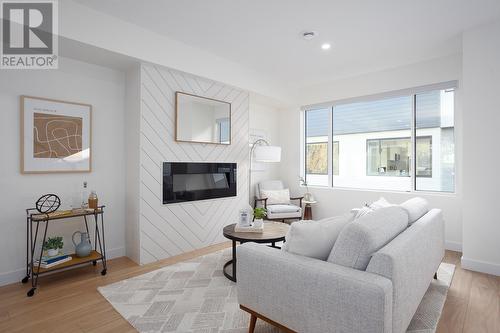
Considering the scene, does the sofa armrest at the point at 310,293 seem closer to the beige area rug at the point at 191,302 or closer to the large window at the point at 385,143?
the beige area rug at the point at 191,302

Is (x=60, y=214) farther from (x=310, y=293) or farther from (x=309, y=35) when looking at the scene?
(x=309, y=35)

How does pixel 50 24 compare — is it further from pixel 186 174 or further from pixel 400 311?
pixel 400 311

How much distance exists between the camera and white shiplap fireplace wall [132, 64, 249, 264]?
329 centimetres

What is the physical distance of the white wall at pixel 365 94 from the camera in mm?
3740

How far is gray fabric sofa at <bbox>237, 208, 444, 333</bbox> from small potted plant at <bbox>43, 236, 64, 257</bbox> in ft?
6.79

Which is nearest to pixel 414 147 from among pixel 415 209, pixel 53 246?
pixel 415 209

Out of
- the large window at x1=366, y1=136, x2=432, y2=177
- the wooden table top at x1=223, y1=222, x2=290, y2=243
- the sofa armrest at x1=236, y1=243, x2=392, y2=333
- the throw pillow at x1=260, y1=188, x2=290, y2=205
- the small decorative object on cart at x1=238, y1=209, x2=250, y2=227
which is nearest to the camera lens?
the sofa armrest at x1=236, y1=243, x2=392, y2=333

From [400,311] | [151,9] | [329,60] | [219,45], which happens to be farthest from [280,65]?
[400,311]

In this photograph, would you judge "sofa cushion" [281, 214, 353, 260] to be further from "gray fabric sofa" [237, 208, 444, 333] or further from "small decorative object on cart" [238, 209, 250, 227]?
"small decorative object on cart" [238, 209, 250, 227]

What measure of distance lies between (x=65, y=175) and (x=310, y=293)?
9.55 ft

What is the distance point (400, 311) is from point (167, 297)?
6.11 ft

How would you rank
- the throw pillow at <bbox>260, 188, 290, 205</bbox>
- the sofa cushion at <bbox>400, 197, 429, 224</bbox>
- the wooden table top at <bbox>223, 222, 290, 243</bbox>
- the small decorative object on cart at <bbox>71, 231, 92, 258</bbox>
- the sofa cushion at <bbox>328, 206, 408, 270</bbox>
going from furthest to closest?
the throw pillow at <bbox>260, 188, 290, 205</bbox> → the small decorative object on cart at <bbox>71, 231, 92, 258</bbox> → the wooden table top at <bbox>223, 222, 290, 243</bbox> → the sofa cushion at <bbox>400, 197, 429, 224</bbox> → the sofa cushion at <bbox>328, 206, 408, 270</bbox>

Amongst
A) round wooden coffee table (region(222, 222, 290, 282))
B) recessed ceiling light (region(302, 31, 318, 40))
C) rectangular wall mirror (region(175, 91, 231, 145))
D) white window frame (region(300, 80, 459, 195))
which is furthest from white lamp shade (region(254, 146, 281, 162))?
recessed ceiling light (region(302, 31, 318, 40))

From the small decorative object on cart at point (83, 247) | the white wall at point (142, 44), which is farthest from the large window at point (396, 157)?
the small decorative object on cart at point (83, 247)
